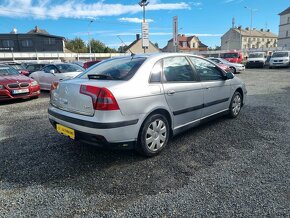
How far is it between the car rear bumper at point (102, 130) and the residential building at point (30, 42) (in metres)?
51.9

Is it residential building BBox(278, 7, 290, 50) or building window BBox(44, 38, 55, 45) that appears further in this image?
residential building BBox(278, 7, 290, 50)

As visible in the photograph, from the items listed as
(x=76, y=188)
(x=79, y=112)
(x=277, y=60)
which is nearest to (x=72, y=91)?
(x=79, y=112)

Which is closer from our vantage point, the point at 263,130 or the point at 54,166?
the point at 54,166

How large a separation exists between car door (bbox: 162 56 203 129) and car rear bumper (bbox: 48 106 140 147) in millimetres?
814

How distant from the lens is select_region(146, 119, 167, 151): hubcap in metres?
3.31

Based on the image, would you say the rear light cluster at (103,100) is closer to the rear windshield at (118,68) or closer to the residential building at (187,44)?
the rear windshield at (118,68)

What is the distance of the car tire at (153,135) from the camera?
10.5ft

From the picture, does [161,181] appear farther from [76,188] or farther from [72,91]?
[72,91]

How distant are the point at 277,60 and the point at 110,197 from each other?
25.1m

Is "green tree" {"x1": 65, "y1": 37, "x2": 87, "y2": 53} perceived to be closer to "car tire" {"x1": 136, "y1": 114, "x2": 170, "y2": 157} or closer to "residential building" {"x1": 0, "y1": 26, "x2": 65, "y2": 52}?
"residential building" {"x1": 0, "y1": 26, "x2": 65, "y2": 52}

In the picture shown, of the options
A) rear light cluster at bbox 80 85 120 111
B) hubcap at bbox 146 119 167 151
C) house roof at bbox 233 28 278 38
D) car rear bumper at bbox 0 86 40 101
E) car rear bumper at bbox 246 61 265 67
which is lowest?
hubcap at bbox 146 119 167 151

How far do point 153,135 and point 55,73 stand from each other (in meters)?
7.95

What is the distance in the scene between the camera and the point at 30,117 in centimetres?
599

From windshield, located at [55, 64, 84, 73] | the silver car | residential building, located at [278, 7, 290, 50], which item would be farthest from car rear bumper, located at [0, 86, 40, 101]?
residential building, located at [278, 7, 290, 50]
